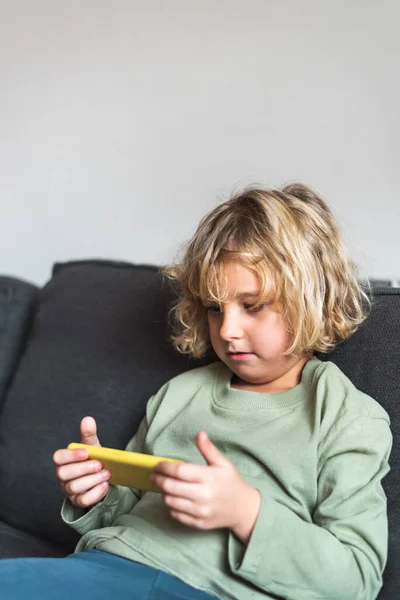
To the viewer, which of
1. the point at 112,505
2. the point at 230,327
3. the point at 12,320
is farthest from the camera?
the point at 12,320

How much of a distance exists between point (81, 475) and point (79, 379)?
1.54ft

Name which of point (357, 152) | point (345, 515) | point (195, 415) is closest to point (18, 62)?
point (357, 152)

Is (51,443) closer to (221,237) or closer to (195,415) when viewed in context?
(195,415)

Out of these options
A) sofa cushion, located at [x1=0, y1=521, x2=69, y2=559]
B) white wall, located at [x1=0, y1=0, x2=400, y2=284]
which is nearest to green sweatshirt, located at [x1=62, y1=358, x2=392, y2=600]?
sofa cushion, located at [x1=0, y1=521, x2=69, y2=559]

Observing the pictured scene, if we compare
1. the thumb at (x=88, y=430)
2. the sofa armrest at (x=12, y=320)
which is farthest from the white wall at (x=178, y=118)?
the thumb at (x=88, y=430)

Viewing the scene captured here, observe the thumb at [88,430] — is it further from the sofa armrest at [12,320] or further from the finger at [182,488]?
the sofa armrest at [12,320]

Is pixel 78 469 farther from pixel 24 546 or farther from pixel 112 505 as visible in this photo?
pixel 24 546

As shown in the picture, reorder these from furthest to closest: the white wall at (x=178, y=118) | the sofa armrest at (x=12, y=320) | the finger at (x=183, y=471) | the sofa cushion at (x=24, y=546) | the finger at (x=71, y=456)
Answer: the sofa armrest at (x=12, y=320)
the white wall at (x=178, y=118)
the sofa cushion at (x=24, y=546)
the finger at (x=71, y=456)
the finger at (x=183, y=471)

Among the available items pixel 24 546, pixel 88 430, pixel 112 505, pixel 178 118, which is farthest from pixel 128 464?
pixel 178 118

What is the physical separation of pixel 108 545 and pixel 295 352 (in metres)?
0.41

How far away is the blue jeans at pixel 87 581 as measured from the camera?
0.94m

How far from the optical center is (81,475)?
3.39 feet

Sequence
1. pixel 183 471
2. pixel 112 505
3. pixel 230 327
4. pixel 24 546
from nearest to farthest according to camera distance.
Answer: pixel 183 471 < pixel 230 327 < pixel 112 505 < pixel 24 546

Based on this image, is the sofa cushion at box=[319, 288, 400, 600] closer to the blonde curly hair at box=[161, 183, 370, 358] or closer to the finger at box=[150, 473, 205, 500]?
the blonde curly hair at box=[161, 183, 370, 358]
